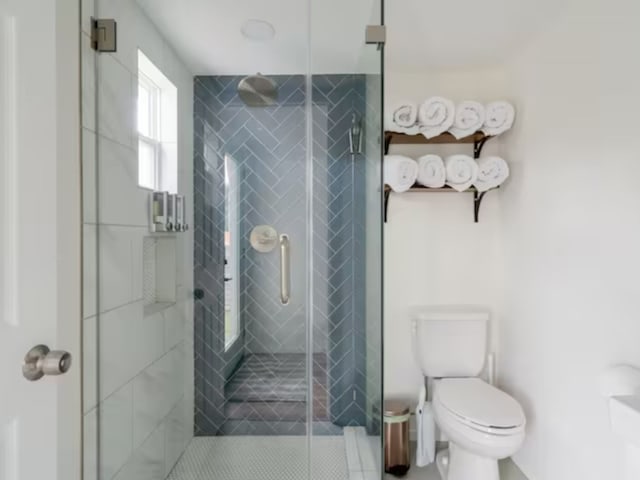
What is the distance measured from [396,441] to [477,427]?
56 centimetres

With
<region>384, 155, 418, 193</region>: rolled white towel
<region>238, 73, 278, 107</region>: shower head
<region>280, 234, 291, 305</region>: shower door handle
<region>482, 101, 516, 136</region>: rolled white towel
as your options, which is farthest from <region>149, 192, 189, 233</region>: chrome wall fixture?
<region>482, 101, 516, 136</region>: rolled white towel

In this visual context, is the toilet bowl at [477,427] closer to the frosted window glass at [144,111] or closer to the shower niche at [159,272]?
the shower niche at [159,272]

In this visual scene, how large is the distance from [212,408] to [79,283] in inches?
43.2

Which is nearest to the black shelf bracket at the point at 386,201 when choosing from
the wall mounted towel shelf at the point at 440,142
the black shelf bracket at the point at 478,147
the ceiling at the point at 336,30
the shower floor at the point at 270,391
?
the wall mounted towel shelf at the point at 440,142

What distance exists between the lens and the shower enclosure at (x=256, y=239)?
1.71 metres

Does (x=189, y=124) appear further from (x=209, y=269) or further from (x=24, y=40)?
(x=24, y=40)

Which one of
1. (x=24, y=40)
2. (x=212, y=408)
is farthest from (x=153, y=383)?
(x=24, y=40)

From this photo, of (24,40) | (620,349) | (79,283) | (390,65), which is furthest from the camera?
(390,65)

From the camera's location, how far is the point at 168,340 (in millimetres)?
1841

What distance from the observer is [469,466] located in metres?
1.72

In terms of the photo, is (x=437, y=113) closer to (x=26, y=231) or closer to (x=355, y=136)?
(x=355, y=136)

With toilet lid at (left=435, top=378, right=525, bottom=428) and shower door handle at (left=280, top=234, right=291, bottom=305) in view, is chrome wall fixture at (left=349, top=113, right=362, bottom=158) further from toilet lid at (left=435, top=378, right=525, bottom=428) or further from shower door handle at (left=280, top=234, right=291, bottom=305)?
toilet lid at (left=435, top=378, right=525, bottom=428)

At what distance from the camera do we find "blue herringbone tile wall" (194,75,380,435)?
199 centimetres

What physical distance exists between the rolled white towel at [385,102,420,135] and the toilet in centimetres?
106
